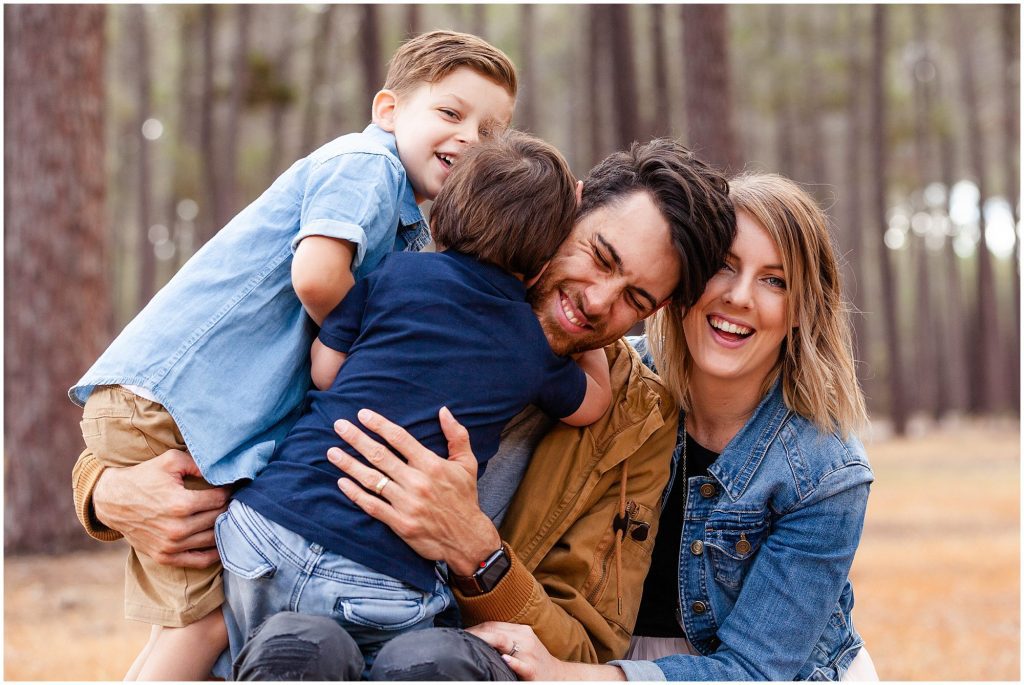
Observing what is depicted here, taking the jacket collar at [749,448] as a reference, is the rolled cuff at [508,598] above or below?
below

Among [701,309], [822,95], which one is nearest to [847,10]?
[822,95]

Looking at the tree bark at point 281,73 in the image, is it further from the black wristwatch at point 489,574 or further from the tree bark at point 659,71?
the black wristwatch at point 489,574

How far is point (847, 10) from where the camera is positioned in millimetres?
21406

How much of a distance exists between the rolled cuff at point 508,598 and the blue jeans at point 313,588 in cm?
16

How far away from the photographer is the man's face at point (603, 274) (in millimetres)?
2500

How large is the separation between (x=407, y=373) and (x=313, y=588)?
506mm

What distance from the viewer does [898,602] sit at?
7.68 m

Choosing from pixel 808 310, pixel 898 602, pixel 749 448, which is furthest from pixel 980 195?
pixel 749 448

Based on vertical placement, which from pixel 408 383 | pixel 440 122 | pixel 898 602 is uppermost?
pixel 440 122

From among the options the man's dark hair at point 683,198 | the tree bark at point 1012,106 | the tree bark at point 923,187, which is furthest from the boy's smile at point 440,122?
the tree bark at point 923,187

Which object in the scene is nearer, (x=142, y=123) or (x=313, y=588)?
(x=313, y=588)

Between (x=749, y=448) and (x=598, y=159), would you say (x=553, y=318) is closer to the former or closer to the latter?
(x=749, y=448)

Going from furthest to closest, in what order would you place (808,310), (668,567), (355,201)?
(668,567) < (808,310) < (355,201)

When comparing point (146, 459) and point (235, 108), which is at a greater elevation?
point (235, 108)
